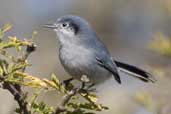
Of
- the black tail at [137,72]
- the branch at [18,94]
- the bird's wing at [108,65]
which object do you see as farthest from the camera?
the bird's wing at [108,65]

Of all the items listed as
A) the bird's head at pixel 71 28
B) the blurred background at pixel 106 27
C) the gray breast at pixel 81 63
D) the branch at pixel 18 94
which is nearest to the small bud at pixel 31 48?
Result: the branch at pixel 18 94

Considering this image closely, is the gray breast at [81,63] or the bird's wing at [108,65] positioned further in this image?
the bird's wing at [108,65]

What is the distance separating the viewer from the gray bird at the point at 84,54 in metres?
3.24

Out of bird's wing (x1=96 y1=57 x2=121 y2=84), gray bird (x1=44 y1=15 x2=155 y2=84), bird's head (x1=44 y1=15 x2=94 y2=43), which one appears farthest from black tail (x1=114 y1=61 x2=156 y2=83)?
bird's head (x1=44 y1=15 x2=94 y2=43)

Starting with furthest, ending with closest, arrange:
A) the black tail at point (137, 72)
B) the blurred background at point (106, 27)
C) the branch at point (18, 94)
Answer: the blurred background at point (106, 27) < the black tail at point (137, 72) < the branch at point (18, 94)

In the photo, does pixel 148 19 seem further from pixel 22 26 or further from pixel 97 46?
pixel 97 46

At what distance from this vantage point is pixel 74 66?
3.18 metres

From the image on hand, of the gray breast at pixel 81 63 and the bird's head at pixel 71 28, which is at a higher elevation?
the bird's head at pixel 71 28

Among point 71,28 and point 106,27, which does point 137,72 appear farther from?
point 106,27

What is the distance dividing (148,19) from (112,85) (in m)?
1.27

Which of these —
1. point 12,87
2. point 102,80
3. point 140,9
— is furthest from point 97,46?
point 140,9

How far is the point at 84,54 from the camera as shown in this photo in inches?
133

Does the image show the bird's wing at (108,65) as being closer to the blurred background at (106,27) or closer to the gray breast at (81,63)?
the gray breast at (81,63)

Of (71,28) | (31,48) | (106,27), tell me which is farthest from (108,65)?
(106,27)
